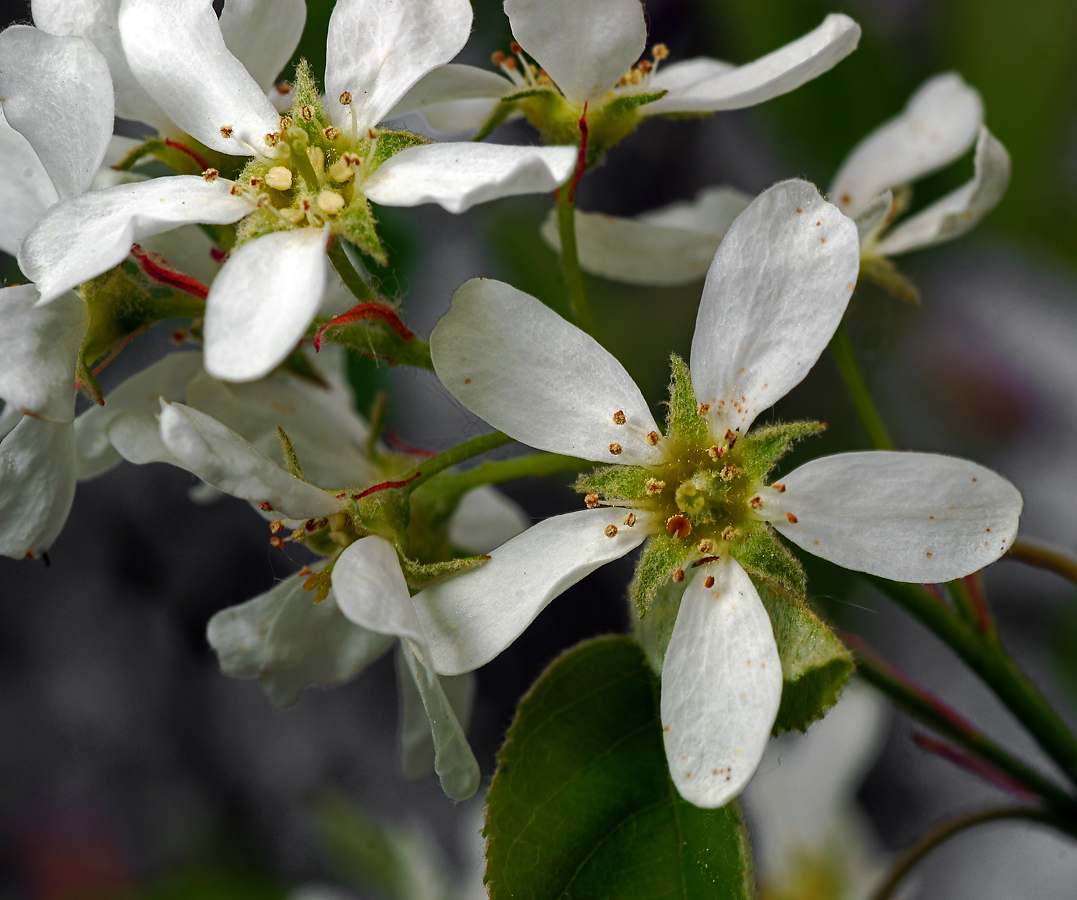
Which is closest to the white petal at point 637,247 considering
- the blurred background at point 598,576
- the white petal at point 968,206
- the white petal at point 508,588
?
the white petal at point 968,206

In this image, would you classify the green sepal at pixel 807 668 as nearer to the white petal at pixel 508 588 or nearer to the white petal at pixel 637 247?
the white petal at pixel 508 588

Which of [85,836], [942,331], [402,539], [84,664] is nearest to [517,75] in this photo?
[402,539]

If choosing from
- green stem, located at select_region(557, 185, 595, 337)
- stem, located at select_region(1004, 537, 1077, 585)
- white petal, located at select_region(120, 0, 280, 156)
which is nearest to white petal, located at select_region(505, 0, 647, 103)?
green stem, located at select_region(557, 185, 595, 337)

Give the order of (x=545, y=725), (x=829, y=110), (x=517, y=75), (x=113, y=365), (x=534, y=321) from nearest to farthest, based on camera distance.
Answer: (x=534, y=321) → (x=545, y=725) → (x=517, y=75) → (x=829, y=110) → (x=113, y=365)

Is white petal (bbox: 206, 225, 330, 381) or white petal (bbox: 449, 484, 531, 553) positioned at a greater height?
white petal (bbox: 206, 225, 330, 381)

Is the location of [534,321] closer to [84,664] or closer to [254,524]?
[254,524]

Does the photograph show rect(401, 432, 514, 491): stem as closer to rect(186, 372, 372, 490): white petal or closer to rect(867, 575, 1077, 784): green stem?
rect(186, 372, 372, 490): white petal
